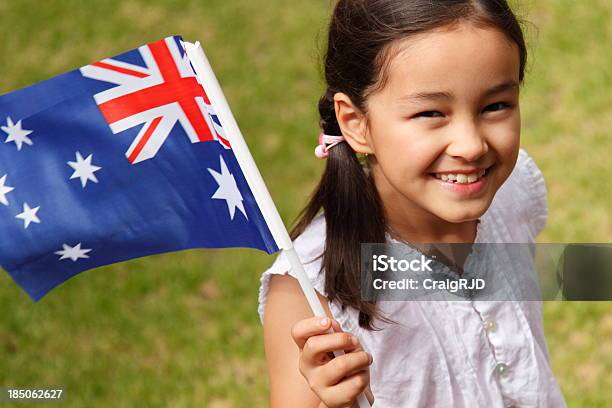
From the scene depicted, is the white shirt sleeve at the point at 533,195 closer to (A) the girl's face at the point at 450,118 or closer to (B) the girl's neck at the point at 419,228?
(B) the girl's neck at the point at 419,228

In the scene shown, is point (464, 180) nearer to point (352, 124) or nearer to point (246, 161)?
point (352, 124)

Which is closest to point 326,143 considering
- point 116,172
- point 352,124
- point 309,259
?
point 352,124

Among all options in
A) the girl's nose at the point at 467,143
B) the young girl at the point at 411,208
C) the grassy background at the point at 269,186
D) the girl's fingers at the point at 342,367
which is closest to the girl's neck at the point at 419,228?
the young girl at the point at 411,208

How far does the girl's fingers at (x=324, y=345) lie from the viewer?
173 cm

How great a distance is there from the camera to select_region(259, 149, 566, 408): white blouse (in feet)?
6.70

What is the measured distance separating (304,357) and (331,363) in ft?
0.19

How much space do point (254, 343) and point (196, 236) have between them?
1750 millimetres

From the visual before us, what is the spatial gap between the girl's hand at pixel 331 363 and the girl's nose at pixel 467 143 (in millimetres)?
373

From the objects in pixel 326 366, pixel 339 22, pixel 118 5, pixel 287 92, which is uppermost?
pixel 118 5

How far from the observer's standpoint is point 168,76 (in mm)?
1849

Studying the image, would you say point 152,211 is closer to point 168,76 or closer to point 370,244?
point 168,76

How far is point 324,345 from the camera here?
173 centimetres

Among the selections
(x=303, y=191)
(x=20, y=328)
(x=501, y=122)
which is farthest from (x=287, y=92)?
(x=501, y=122)

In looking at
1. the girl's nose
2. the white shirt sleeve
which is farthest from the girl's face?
the white shirt sleeve
